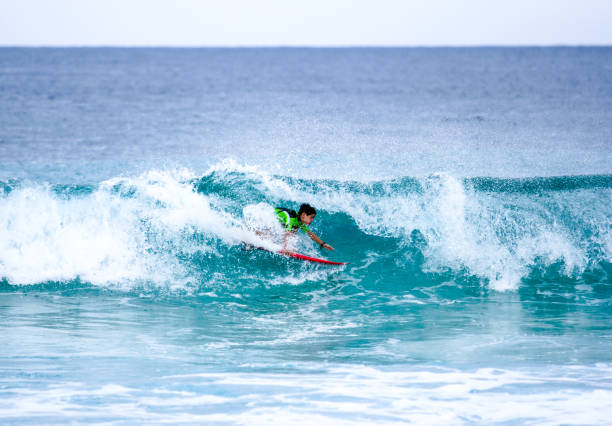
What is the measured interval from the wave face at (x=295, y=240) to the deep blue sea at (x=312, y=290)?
39mm

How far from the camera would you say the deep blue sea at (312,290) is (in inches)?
221

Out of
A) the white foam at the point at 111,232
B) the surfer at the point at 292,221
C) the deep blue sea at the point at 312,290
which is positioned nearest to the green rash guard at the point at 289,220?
the surfer at the point at 292,221

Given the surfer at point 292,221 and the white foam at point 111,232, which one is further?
the white foam at point 111,232

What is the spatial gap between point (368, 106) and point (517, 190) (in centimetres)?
2380

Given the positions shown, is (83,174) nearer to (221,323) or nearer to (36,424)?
(221,323)

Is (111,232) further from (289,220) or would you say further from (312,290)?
(312,290)

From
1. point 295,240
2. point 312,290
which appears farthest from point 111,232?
point 312,290

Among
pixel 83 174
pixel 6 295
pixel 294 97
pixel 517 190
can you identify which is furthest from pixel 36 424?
pixel 294 97

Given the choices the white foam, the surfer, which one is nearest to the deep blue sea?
the white foam

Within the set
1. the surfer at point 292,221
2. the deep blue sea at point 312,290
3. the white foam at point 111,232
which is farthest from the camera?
the white foam at point 111,232

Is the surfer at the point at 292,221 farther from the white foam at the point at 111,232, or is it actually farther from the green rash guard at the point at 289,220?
the white foam at the point at 111,232

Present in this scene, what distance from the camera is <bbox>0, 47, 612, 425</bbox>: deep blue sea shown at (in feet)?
18.4

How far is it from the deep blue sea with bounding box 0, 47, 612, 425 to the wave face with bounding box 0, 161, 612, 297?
0.04 m

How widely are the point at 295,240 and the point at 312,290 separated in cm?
95
